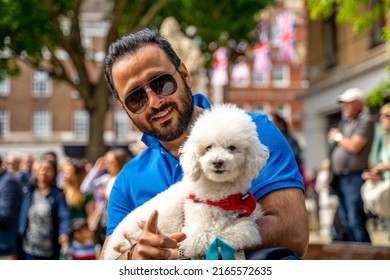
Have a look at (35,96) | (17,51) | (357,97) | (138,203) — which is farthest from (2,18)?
(35,96)

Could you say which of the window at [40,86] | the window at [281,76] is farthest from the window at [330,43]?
the window at [281,76]

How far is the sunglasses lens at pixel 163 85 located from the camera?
6.18 ft

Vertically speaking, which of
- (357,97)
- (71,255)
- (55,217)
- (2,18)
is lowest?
(71,255)

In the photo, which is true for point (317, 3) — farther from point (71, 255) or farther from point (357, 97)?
point (71, 255)

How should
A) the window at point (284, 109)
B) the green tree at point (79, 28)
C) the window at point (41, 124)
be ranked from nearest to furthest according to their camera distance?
the green tree at point (79, 28)
the window at point (41, 124)
the window at point (284, 109)

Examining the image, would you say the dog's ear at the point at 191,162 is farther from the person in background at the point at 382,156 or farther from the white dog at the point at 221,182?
the person in background at the point at 382,156

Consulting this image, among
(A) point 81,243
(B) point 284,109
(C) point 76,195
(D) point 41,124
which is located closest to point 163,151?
(A) point 81,243

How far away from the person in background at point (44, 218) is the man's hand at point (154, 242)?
4.27 m

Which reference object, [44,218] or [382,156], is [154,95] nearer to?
[44,218]

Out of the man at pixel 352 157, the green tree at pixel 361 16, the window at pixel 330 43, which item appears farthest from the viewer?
the window at pixel 330 43

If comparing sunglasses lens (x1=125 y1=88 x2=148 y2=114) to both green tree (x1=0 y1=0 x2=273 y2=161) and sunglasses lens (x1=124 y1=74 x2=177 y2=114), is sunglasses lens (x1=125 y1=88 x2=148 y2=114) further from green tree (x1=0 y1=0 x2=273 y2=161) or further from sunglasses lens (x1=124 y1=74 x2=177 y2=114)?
green tree (x1=0 y1=0 x2=273 y2=161)

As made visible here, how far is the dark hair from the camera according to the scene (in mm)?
1935

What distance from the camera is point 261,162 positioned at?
5.53 feet
